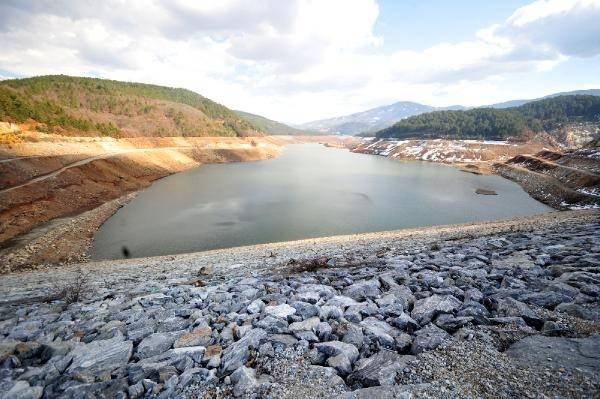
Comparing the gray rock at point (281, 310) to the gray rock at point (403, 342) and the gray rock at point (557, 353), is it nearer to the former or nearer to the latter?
the gray rock at point (403, 342)

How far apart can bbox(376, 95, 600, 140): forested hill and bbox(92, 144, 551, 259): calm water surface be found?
81137mm

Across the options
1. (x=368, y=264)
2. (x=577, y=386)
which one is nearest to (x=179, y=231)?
(x=368, y=264)

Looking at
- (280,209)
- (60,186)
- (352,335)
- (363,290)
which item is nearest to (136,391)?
(352,335)

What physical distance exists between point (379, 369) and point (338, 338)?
1065mm

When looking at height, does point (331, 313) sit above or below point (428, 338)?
below

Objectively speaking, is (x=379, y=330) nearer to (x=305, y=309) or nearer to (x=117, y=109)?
A: (x=305, y=309)

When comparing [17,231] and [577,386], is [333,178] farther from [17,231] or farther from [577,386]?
[577,386]

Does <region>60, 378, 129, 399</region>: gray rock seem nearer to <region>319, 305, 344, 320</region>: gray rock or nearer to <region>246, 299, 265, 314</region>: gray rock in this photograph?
<region>246, 299, 265, 314</region>: gray rock

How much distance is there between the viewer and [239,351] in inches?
199

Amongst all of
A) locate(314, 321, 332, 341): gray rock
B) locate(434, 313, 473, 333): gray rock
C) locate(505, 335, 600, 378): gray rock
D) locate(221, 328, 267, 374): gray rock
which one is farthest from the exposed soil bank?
locate(505, 335, 600, 378): gray rock

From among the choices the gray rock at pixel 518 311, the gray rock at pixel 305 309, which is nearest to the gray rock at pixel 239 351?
the gray rock at pixel 305 309

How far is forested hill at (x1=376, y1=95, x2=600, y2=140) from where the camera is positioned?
126688 mm

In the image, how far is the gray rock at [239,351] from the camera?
479 centimetres

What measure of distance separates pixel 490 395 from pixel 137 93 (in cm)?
17165
